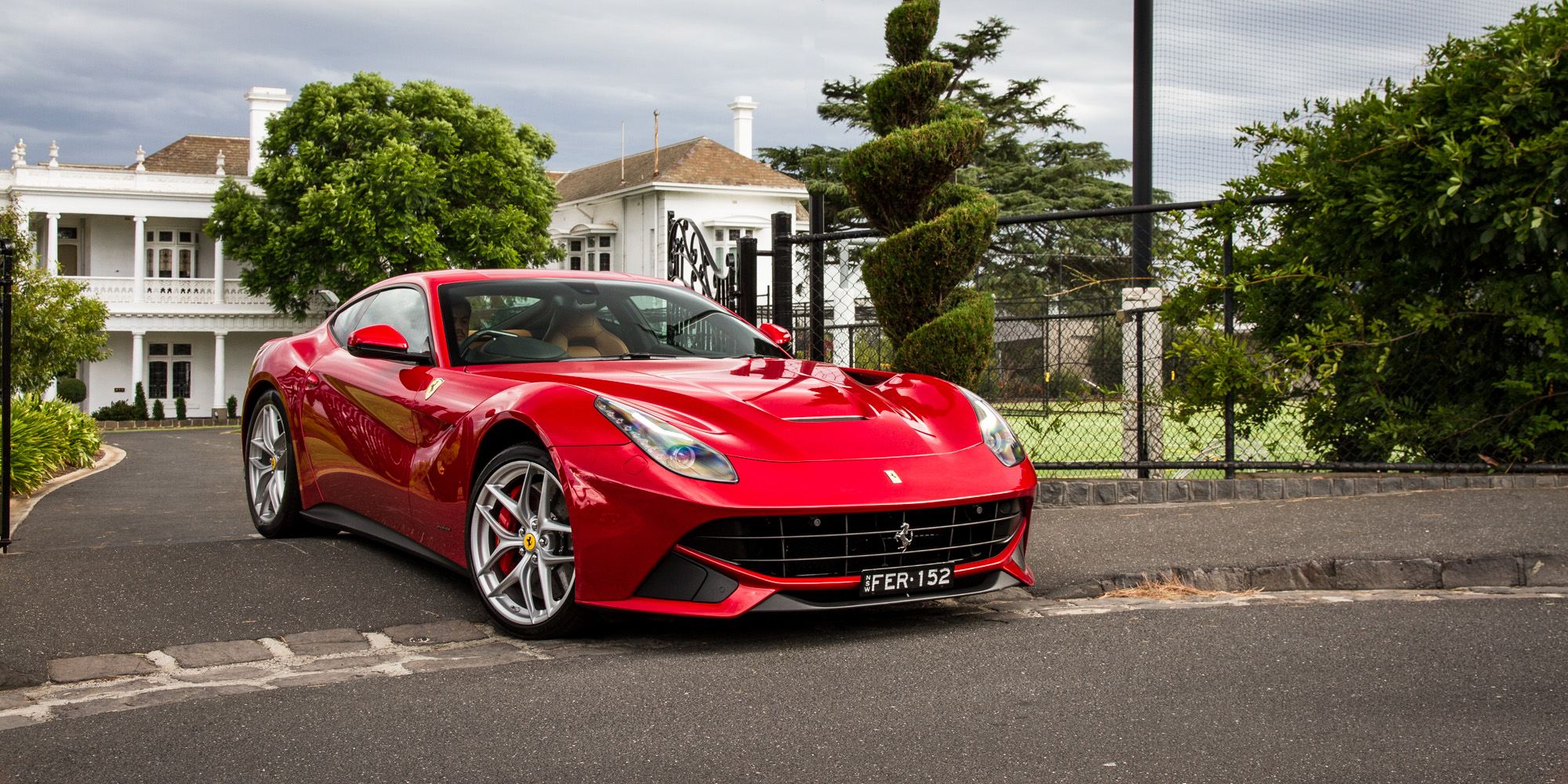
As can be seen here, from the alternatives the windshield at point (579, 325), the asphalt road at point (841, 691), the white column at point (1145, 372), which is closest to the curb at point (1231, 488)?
the white column at point (1145, 372)

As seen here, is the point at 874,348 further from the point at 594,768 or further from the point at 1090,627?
the point at 594,768

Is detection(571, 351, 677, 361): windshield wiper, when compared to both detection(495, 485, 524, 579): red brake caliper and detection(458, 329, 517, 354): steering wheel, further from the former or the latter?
detection(495, 485, 524, 579): red brake caliper

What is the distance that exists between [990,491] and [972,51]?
40381 mm

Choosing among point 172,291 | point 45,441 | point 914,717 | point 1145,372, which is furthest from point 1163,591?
point 172,291

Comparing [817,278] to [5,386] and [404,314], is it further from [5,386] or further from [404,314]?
[5,386]

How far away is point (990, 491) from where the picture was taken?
14.1 feet

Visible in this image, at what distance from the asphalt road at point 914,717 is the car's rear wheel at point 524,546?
0.28 meters

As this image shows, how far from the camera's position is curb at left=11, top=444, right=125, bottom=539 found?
9.13 m

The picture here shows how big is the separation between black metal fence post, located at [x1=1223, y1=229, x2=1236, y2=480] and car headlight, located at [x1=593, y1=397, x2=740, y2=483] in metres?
4.72

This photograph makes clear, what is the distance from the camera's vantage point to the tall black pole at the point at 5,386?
5770 millimetres

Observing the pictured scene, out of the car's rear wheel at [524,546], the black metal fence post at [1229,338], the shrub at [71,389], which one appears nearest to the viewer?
the car's rear wheel at [524,546]

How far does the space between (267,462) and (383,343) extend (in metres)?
1.82

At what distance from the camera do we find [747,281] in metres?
8.84

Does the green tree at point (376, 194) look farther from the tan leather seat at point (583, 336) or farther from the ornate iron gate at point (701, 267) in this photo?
the tan leather seat at point (583, 336)
